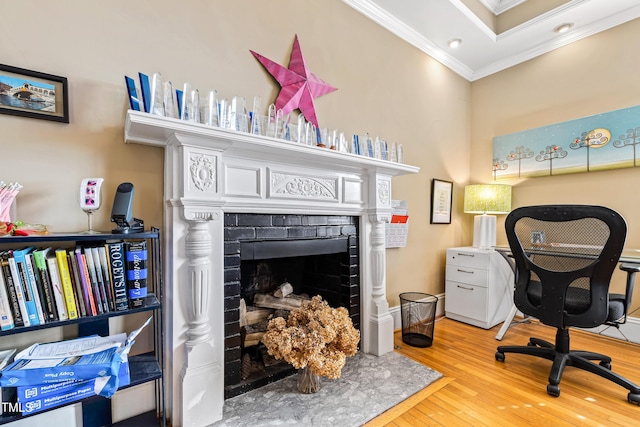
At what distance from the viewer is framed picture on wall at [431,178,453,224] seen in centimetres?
291

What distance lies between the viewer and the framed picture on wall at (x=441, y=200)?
114 inches

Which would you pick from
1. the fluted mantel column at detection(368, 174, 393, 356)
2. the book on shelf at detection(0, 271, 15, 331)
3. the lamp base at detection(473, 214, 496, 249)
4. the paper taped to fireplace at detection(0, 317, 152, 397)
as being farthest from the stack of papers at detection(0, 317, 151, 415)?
the lamp base at detection(473, 214, 496, 249)

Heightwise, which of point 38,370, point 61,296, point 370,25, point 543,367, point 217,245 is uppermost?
point 370,25

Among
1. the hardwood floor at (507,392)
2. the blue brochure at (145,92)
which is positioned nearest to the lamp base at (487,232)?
the hardwood floor at (507,392)

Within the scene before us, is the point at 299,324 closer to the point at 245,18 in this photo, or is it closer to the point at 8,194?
the point at 8,194

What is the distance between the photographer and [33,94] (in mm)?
1198

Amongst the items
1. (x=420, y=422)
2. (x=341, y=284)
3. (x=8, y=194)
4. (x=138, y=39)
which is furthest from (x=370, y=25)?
(x=420, y=422)

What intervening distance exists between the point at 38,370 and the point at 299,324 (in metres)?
1.10

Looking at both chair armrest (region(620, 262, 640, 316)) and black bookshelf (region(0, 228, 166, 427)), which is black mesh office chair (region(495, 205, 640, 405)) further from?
black bookshelf (region(0, 228, 166, 427))

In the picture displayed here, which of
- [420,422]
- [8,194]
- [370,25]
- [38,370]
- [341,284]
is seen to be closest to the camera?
[38,370]

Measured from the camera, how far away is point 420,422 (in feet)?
4.62

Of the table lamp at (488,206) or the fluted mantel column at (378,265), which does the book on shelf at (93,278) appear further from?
the table lamp at (488,206)

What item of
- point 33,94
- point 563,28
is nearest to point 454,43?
point 563,28

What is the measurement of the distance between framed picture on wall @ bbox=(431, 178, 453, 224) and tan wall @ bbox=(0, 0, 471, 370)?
A: 0.32 meters
